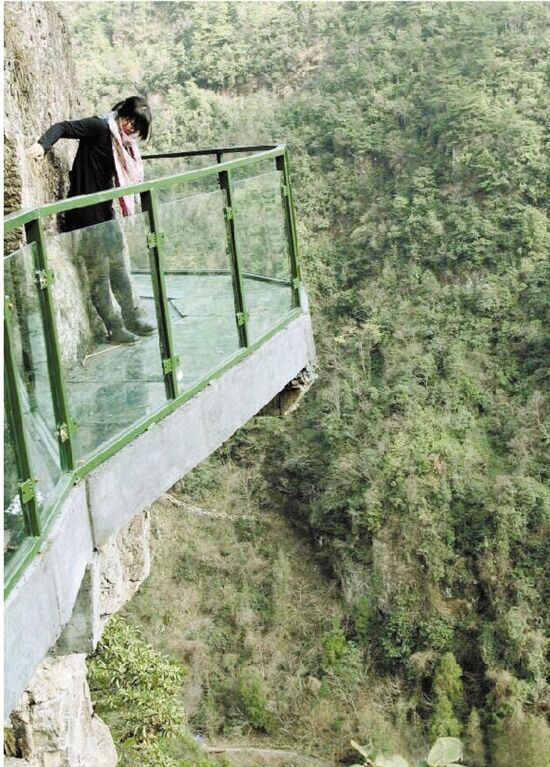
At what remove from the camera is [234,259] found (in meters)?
3.96

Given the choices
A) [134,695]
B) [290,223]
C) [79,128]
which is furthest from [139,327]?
[134,695]

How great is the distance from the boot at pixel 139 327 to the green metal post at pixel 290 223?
159 cm

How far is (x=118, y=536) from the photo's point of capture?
466 cm

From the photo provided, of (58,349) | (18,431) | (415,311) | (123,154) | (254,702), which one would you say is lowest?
(254,702)

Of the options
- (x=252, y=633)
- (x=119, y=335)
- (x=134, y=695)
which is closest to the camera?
(x=119, y=335)

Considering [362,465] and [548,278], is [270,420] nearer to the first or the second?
[362,465]

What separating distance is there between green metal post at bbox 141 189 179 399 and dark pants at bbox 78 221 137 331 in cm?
13

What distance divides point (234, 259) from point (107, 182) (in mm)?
636

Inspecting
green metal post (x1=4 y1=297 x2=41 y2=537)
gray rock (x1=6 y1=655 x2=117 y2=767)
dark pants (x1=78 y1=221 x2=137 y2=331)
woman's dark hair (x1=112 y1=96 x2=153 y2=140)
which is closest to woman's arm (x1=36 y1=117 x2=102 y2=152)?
woman's dark hair (x1=112 y1=96 x2=153 y2=140)

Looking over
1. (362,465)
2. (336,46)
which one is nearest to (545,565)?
(362,465)

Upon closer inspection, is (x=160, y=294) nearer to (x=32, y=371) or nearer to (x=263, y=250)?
(x=32, y=371)

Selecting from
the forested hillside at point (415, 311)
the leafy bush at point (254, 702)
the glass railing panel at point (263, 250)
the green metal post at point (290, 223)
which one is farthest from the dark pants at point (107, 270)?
the leafy bush at point (254, 702)

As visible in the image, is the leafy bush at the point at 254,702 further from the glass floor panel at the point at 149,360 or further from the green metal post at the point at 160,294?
the green metal post at the point at 160,294

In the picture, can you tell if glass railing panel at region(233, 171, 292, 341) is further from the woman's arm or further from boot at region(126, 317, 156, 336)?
boot at region(126, 317, 156, 336)
